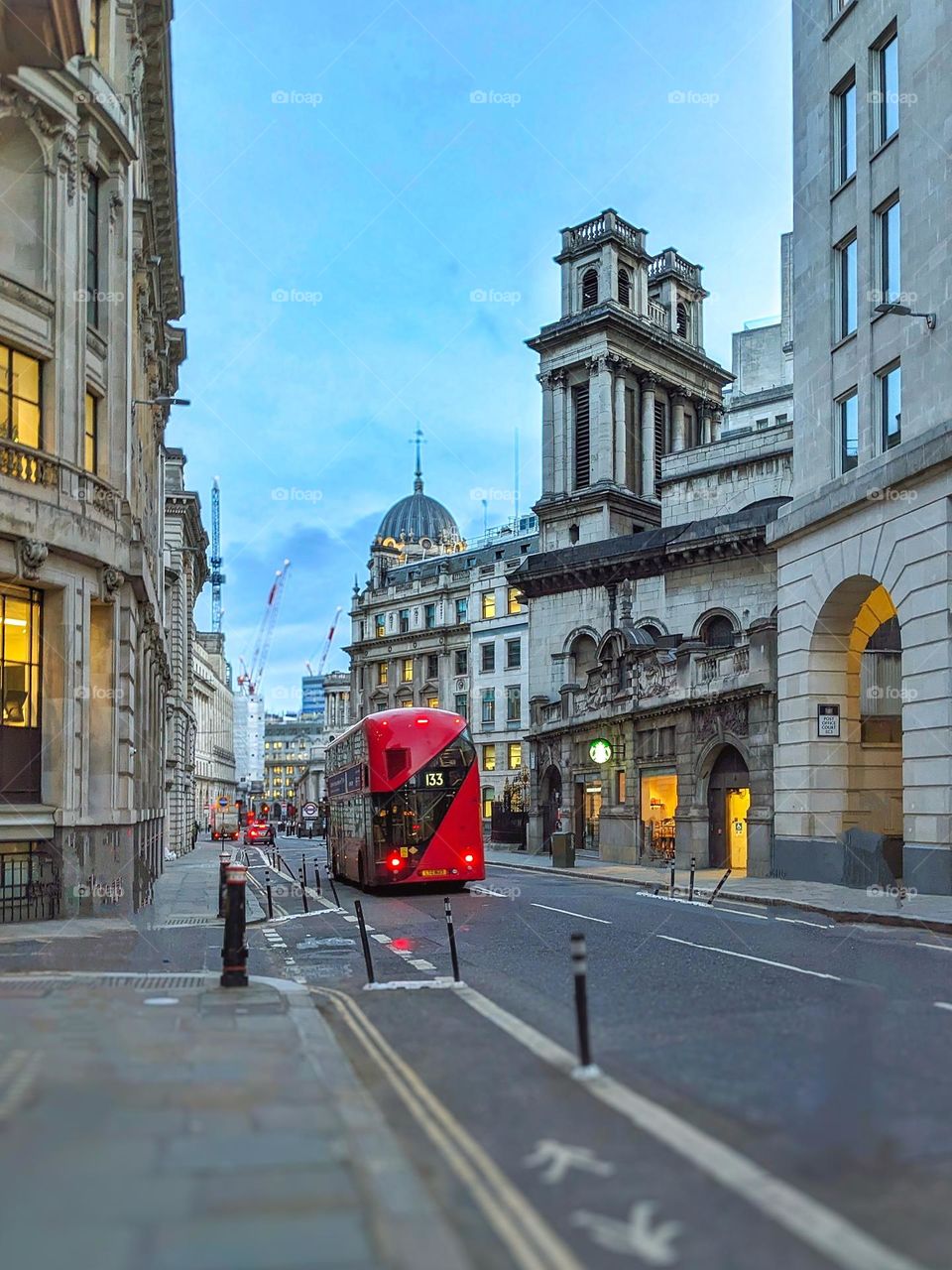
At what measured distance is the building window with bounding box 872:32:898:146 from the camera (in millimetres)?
27297

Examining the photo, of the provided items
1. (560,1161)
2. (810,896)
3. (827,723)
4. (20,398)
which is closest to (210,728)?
(827,723)

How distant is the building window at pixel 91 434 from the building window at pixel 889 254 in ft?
55.4

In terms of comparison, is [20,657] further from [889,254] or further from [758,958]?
[889,254]

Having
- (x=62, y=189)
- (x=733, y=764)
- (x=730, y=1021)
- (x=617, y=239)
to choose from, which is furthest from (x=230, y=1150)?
(x=617, y=239)

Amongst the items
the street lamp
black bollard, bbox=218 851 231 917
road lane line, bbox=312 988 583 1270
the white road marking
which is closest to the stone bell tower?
the street lamp

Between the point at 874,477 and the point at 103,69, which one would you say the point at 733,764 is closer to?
the point at 874,477

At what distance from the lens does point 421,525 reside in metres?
143

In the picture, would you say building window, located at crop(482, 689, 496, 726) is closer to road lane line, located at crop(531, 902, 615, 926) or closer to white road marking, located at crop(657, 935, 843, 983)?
road lane line, located at crop(531, 902, 615, 926)

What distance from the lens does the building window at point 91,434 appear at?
2419cm

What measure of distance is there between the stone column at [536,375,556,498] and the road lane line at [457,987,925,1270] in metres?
59.8

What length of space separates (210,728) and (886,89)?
87885 millimetres

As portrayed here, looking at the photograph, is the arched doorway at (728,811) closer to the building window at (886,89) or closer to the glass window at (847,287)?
the glass window at (847,287)

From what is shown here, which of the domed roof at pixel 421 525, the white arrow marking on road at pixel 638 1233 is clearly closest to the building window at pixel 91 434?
the white arrow marking on road at pixel 638 1233

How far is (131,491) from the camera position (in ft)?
91.8
